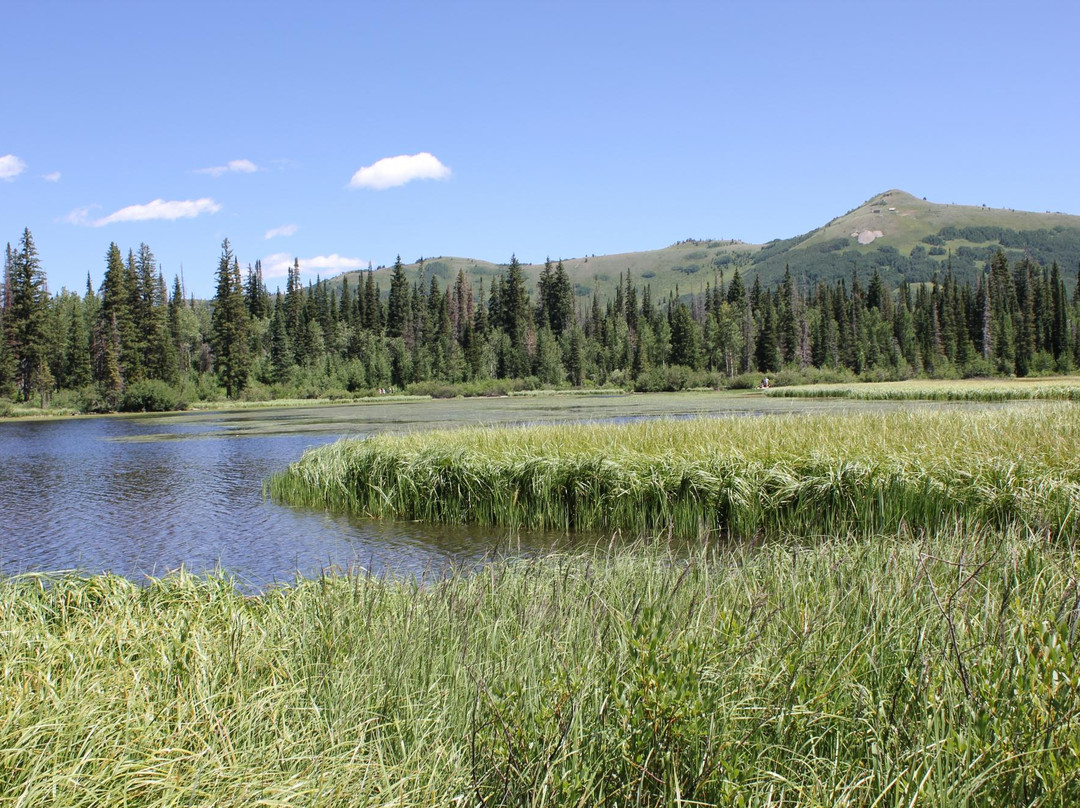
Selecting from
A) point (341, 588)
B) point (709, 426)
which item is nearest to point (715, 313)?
point (709, 426)

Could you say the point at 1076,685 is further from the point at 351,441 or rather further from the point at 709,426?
the point at 351,441

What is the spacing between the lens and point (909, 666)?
3.86 m

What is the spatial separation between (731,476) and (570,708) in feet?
30.9

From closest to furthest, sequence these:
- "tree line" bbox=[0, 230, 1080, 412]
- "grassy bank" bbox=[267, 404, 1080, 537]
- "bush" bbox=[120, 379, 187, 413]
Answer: "grassy bank" bbox=[267, 404, 1080, 537] → "bush" bbox=[120, 379, 187, 413] → "tree line" bbox=[0, 230, 1080, 412]

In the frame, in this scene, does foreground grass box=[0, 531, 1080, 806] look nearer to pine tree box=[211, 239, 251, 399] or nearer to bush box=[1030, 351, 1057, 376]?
pine tree box=[211, 239, 251, 399]

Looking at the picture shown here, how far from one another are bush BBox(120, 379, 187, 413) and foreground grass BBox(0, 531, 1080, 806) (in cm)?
6827

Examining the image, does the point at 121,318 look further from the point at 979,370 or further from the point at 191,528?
the point at 979,370

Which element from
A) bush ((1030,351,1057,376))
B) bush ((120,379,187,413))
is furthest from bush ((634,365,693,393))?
bush ((120,379,187,413))

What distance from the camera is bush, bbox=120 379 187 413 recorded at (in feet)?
213

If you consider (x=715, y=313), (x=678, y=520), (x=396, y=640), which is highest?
(x=715, y=313)

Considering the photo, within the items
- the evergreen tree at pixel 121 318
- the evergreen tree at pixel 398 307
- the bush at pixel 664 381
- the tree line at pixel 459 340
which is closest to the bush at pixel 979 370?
the tree line at pixel 459 340

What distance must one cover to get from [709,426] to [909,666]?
1388 centimetres

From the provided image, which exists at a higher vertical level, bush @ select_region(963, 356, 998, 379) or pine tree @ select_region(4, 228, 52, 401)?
pine tree @ select_region(4, 228, 52, 401)

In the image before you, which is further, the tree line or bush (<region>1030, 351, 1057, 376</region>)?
bush (<region>1030, 351, 1057, 376</region>)
